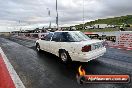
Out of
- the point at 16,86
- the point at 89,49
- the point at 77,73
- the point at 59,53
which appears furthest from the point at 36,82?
the point at 59,53

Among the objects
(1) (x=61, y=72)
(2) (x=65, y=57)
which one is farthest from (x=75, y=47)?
(1) (x=61, y=72)

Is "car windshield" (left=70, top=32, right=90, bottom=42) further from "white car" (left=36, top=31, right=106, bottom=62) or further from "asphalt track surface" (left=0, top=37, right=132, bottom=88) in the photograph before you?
"asphalt track surface" (left=0, top=37, right=132, bottom=88)

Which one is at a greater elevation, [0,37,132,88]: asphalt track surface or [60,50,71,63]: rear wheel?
[60,50,71,63]: rear wheel

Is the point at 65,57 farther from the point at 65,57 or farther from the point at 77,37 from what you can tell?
the point at 77,37

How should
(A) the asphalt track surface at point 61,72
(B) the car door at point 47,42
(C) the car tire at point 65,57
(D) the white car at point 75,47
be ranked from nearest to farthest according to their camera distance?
(A) the asphalt track surface at point 61,72, (D) the white car at point 75,47, (C) the car tire at point 65,57, (B) the car door at point 47,42

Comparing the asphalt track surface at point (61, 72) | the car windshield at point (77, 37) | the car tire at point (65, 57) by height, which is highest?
the car windshield at point (77, 37)

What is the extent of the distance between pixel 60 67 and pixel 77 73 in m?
1.40

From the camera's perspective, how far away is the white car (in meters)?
9.34

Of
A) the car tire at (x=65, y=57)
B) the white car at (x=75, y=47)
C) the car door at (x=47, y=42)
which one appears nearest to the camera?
the white car at (x=75, y=47)

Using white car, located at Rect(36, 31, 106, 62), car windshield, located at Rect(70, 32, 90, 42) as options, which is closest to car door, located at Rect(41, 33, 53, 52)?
white car, located at Rect(36, 31, 106, 62)

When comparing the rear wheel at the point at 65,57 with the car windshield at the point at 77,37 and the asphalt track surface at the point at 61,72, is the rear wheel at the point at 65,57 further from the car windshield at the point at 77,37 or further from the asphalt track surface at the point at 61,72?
the car windshield at the point at 77,37

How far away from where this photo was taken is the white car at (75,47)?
9.34m

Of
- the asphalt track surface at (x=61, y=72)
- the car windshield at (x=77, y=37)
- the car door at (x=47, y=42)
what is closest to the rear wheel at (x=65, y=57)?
the asphalt track surface at (x=61, y=72)

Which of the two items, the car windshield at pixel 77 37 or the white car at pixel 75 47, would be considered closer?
the white car at pixel 75 47
